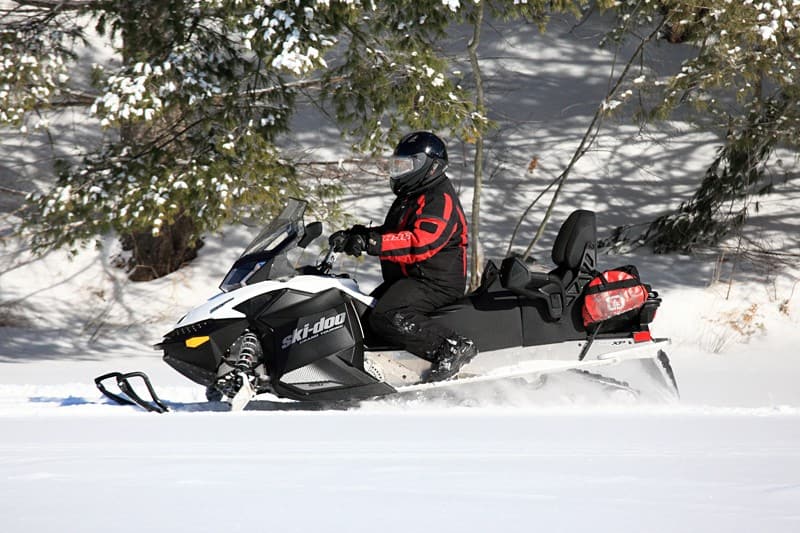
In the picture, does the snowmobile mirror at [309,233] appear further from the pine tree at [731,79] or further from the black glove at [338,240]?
the pine tree at [731,79]

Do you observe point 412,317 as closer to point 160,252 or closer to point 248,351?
point 248,351

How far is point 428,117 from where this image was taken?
7.97m

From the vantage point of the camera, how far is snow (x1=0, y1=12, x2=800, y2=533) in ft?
8.02

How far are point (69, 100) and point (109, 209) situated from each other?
10.2 ft

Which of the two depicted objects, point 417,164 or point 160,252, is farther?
point 160,252

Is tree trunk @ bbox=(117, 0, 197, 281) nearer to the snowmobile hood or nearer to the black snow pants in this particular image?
the snowmobile hood

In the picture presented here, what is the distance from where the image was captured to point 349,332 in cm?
515

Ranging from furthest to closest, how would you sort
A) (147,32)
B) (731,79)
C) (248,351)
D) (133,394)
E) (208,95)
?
(147,32) → (731,79) → (208,95) → (133,394) → (248,351)

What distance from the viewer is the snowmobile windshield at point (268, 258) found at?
5.16 metres

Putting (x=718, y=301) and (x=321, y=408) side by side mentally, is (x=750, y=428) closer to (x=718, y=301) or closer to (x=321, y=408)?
(x=321, y=408)

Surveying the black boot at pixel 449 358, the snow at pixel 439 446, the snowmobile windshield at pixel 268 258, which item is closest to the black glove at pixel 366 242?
the snowmobile windshield at pixel 268 258

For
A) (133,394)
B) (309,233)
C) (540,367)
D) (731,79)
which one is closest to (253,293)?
(309,233)

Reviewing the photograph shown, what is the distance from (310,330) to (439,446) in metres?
1.63

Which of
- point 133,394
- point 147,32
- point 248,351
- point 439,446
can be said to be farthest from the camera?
point 147,32
